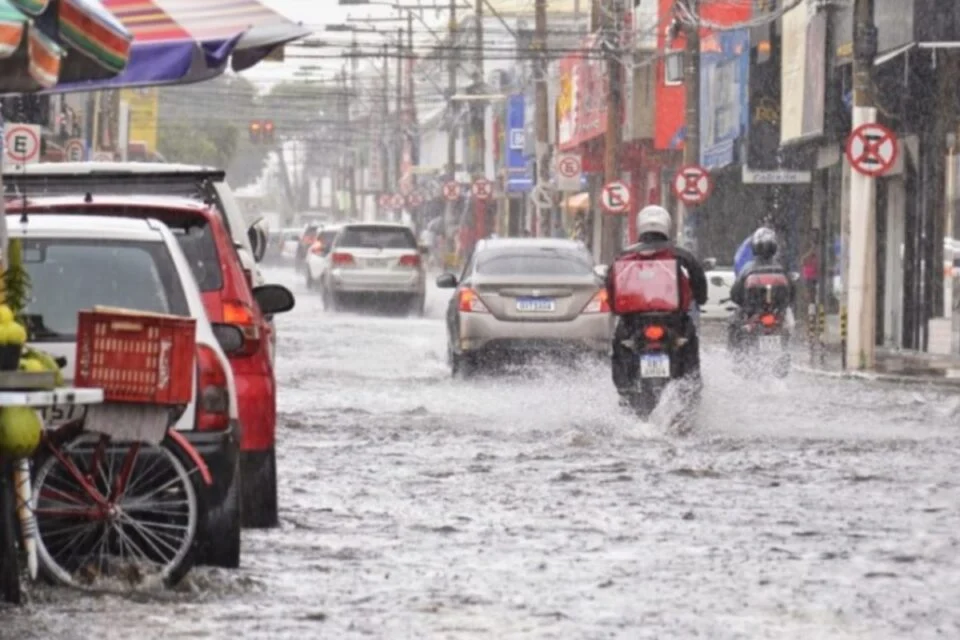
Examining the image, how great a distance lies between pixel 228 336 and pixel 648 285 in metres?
7.22

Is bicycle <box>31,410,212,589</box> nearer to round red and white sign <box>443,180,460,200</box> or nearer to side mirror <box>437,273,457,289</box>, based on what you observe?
side mirror <box>437,273,457,289</box>

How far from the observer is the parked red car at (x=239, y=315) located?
12.7 metres

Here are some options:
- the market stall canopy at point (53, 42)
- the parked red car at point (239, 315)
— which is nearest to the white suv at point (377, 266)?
the parked red car at point (239, 315)

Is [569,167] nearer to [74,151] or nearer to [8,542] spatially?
[74,151]

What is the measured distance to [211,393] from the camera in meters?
11.0

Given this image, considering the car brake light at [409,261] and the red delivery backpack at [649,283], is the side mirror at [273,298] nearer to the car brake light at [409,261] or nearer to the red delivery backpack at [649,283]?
the red delivery backpack at [649,283]

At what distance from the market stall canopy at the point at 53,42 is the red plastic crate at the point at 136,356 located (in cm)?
102

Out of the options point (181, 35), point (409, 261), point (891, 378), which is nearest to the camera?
point (181, 35)

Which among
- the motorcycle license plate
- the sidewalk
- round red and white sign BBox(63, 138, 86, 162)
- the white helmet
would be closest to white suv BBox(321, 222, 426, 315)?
round red and white sign BBox(63, 138, 86, 162)

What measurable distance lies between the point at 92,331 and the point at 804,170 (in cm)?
3871

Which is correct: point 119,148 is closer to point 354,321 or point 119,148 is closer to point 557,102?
point 557,102

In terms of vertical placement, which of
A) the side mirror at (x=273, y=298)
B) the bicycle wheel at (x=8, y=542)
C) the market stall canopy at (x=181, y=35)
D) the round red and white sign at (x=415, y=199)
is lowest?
the bicycle wheel at (x=8, y=542)

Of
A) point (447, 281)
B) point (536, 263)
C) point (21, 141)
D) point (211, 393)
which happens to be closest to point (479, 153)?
point (21, 141)

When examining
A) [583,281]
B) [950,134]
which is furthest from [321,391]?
[950,134]
